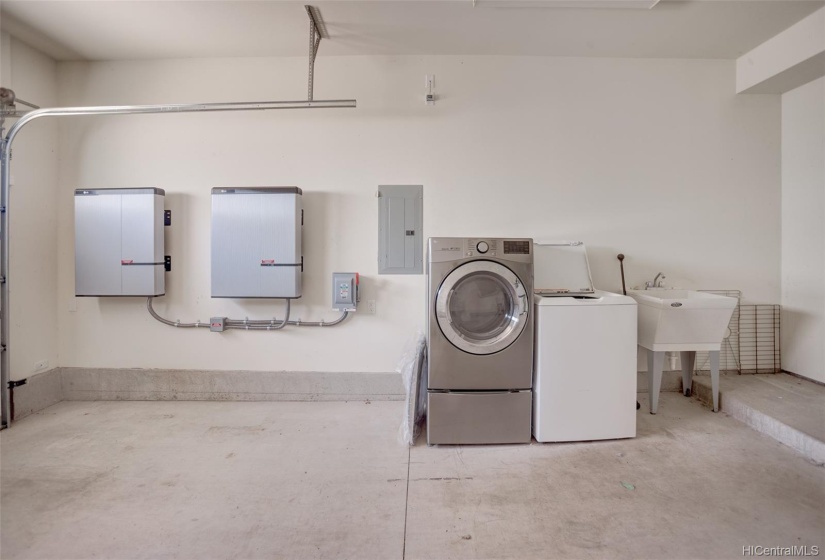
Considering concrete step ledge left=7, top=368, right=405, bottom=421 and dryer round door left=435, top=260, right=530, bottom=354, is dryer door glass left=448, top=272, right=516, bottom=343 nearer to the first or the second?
dryer round door left=435, top=260, right=530, bottom=354

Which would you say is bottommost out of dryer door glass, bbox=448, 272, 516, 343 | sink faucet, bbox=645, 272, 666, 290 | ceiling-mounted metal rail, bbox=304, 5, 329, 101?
dryer door glass, bbox=448, 272, 516, 343

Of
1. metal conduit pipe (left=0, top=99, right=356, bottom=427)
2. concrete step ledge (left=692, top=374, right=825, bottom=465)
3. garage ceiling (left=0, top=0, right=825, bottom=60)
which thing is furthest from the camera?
metal conduit pipe (left=0, top=99, right=356, bottom=427)

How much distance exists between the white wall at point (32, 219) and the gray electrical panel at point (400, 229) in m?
2.81

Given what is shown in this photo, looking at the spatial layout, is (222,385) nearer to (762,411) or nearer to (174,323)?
(174,323)

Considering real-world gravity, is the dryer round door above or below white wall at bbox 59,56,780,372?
below

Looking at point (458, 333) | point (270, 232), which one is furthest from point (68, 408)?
point (458, 333)

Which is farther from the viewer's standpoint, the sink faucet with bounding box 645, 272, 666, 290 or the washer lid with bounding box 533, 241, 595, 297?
the sink faucet with bounding box 645, 272, 666, 290

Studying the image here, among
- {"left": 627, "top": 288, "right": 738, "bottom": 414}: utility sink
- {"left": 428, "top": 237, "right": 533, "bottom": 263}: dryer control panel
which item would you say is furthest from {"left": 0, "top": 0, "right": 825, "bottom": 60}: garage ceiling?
{"left": 627, "top": 288, "right": 738, "bottom": 414}: utility sink

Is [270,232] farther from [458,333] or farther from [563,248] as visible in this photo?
[563,248]

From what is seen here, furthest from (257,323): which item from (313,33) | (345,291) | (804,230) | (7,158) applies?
(804,230)

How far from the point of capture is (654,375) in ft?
8.91

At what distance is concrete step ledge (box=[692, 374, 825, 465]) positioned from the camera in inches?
85.3

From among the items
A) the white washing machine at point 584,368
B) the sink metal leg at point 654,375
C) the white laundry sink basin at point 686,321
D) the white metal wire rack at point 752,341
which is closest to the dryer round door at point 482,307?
the white washing machine at point 584,368

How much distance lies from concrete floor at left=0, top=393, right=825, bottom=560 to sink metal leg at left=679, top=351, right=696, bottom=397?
407mm
